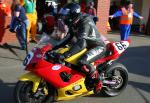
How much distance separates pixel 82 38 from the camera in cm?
670

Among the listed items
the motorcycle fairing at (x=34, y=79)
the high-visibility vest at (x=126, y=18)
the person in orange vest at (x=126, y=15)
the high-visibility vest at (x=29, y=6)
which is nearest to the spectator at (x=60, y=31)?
the motorcycle fairing at (x=34, y=79)

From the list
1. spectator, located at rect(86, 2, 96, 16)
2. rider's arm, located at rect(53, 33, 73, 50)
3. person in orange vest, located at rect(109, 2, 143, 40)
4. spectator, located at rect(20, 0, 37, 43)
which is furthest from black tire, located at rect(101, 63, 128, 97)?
spectator, located at rect(86, 2, 96, 16)

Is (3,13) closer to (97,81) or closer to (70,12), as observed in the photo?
(70,12)

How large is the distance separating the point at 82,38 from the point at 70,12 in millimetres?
484

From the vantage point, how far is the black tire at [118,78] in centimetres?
726

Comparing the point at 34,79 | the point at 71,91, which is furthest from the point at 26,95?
the point at 71,91

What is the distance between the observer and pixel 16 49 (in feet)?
37.3

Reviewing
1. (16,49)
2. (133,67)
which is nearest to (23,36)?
(16,49)

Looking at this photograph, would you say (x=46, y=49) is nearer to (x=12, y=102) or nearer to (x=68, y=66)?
(x=68, y=66)

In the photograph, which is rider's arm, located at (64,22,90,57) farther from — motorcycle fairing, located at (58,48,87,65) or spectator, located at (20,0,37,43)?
spectator, located at (20,0,37,43)

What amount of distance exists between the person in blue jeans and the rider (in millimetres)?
4314

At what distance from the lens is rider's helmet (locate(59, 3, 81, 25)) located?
6680 millimetres

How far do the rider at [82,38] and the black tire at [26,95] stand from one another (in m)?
0.70

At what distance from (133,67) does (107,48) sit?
3.16 metres
